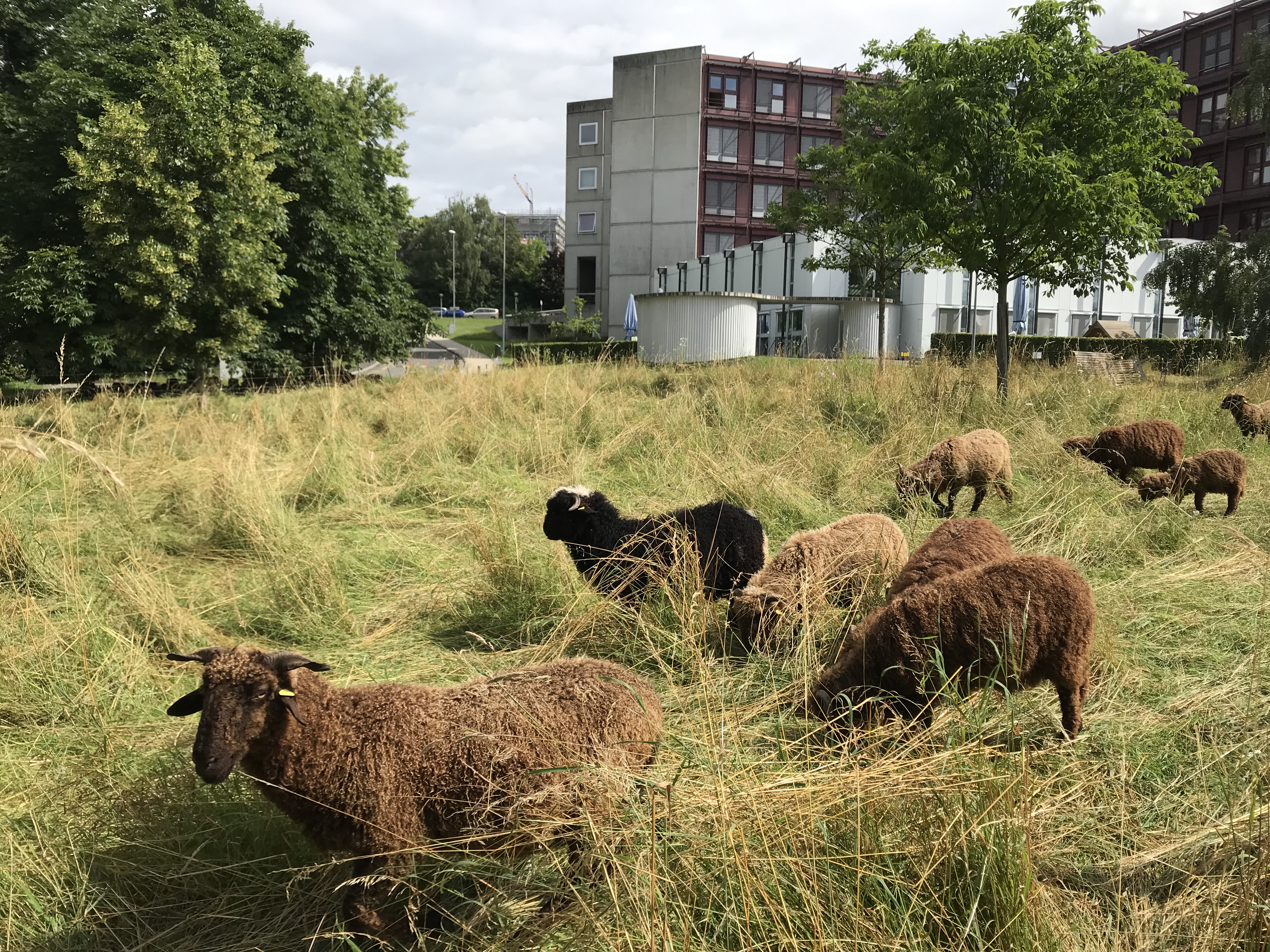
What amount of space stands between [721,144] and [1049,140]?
43.6 meters

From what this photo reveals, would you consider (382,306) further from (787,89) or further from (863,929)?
(787,89)

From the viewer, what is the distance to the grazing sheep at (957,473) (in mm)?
7406

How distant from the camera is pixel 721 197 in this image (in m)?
53.5

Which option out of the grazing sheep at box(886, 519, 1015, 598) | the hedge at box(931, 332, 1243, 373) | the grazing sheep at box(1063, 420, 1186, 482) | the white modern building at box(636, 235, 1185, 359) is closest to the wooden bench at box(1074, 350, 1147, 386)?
the hedge at box(931, 332, 1243, 373)

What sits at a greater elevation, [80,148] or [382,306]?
[80,148]

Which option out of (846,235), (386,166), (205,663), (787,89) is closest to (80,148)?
(386,166)

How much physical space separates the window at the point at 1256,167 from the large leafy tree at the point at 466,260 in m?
57.0

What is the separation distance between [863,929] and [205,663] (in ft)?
6.85

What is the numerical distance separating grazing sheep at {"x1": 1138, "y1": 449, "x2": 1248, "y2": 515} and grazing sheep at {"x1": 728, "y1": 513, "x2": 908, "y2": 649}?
3.37 meters

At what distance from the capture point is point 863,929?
2078 mm

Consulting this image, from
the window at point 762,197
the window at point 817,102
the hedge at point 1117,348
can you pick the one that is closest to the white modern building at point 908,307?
the hedge at point 1117,348

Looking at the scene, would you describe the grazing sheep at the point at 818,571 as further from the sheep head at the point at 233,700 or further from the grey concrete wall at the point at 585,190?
the grey concrete wall at the point at 585,190

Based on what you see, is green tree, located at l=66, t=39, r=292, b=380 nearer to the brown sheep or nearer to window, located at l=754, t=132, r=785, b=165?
the brown sheep

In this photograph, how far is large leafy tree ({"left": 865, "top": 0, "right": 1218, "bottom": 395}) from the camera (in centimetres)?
1238
